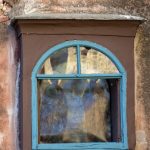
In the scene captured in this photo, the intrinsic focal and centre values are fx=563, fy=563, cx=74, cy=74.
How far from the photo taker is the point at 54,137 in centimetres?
411

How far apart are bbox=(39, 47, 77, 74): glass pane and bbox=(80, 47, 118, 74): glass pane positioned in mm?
73

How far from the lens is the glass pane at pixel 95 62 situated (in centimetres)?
415

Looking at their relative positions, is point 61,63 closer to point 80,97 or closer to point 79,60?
point 79,60

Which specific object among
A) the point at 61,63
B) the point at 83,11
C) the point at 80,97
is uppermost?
the point at 83,11

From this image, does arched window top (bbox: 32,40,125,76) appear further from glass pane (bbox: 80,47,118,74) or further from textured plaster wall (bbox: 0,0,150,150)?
textured plaster wall (bbox: 0,0,150,150)

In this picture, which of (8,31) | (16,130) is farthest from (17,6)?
(16,130)

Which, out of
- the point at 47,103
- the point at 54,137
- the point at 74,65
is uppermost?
the point at 74,65

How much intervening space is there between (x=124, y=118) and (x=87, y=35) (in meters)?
0.67

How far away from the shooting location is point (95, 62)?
4.17 m

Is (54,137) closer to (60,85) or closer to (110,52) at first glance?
(60,85)

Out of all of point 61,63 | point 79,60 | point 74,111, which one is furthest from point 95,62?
point 74,111

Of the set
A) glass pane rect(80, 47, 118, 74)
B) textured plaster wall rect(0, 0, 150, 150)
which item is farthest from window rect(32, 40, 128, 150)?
textured plaster wall rect(0, 0, 150, 150)

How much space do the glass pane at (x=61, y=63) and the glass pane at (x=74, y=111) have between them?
8cm

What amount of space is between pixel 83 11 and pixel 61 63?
1.44ft
